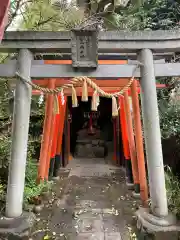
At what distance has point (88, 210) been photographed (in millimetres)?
5543

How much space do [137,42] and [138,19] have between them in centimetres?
580

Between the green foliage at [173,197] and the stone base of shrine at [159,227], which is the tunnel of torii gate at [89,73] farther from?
the green foliage at [173,197]

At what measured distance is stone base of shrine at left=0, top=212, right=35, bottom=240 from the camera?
150 inches

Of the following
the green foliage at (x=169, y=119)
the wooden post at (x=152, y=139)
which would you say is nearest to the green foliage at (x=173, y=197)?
the wooden post at (x=152, y=139)

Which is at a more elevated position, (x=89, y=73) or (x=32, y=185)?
(x=89, y=73)

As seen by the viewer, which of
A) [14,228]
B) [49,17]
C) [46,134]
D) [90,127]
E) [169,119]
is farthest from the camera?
[90,127]

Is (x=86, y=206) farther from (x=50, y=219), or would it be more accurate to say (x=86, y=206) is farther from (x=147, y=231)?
(x=147, y=231)

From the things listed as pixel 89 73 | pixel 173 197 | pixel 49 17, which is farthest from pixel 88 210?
pixel 49 17

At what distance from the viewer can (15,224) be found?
155 inches

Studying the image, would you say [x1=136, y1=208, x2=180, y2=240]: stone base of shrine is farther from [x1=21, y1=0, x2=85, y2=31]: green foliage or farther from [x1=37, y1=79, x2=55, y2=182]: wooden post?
[x1=21, y1=0, x2=85, y2=31]: green foliage

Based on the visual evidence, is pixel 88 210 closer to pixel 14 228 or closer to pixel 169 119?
pixel 14 228

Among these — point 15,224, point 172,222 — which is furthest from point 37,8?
point 172,222

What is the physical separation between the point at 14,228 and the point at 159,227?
7.96ft

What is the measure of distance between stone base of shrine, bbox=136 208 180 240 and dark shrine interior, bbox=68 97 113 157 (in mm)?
8578
